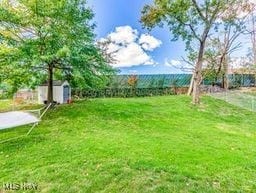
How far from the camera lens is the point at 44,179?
638cm

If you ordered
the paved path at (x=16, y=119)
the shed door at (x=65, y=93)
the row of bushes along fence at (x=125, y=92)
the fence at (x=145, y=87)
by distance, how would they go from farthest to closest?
the fence at (x=145, y=87) → the row of bushes along fence at (x=125, y=92) → the shed door at (x=65, y=93) → the paved path at (x=16, y=119)

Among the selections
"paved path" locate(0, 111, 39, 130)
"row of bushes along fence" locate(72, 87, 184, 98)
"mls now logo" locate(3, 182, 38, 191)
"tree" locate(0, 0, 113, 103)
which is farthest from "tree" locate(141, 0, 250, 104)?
"mls now logo" locate(3, 182, 38, 191)

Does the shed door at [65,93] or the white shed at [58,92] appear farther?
the shed door at [65,93]

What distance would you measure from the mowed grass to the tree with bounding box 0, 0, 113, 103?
183 centimetres

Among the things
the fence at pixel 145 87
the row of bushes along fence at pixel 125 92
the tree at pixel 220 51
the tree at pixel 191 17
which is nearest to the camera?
the tree at pixel 191 17

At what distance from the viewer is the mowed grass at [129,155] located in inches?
245

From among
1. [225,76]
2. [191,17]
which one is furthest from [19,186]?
[225,76]

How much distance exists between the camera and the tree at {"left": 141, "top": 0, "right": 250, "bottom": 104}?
704 inches

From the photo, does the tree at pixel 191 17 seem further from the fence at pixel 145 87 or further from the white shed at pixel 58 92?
the white shed at pixel 58 92

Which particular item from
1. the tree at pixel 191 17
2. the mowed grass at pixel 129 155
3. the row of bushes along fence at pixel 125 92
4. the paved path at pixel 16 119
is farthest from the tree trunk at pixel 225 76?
the paved path at pixel 16 119

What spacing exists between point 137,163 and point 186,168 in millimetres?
1018

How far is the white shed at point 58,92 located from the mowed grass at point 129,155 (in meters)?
2.57

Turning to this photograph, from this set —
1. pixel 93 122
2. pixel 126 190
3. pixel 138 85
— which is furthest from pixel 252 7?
pixel 126 190

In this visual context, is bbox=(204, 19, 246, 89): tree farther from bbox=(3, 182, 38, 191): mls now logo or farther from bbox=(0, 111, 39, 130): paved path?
bbox=(3, 182, 38, 191): mls now logo
